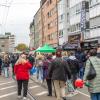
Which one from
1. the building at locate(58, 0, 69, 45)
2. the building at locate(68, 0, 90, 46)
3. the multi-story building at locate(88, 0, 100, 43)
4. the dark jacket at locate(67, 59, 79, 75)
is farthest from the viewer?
the building at locate(58, 0, 69, 45)

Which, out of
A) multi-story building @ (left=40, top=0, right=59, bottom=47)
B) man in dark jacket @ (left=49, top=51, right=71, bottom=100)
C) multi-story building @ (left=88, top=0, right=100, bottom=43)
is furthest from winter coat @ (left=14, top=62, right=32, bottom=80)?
multi-story building @ (left=40, top=0, right=59, bottom=47)

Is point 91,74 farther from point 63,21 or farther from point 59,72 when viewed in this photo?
point 63,21

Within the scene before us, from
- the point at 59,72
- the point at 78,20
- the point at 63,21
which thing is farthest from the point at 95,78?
the point at 63,21

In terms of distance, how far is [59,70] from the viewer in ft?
49.7

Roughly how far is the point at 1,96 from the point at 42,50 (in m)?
21.5

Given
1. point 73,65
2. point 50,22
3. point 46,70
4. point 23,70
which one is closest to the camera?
point 23,70

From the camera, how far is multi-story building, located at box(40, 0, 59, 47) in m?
95.4

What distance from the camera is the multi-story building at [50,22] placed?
3758 inches

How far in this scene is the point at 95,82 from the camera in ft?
33.9

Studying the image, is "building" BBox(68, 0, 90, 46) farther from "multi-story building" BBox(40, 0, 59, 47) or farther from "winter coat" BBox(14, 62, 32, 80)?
"winter coat" BBox(14, 62, 32, 80)

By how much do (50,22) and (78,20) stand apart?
39.4 m

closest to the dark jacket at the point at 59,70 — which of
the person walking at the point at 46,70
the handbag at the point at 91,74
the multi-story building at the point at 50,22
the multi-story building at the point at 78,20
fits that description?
the person walking at the point at 46,70

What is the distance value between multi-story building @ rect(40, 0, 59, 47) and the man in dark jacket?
249 ft

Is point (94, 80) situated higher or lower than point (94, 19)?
lower
